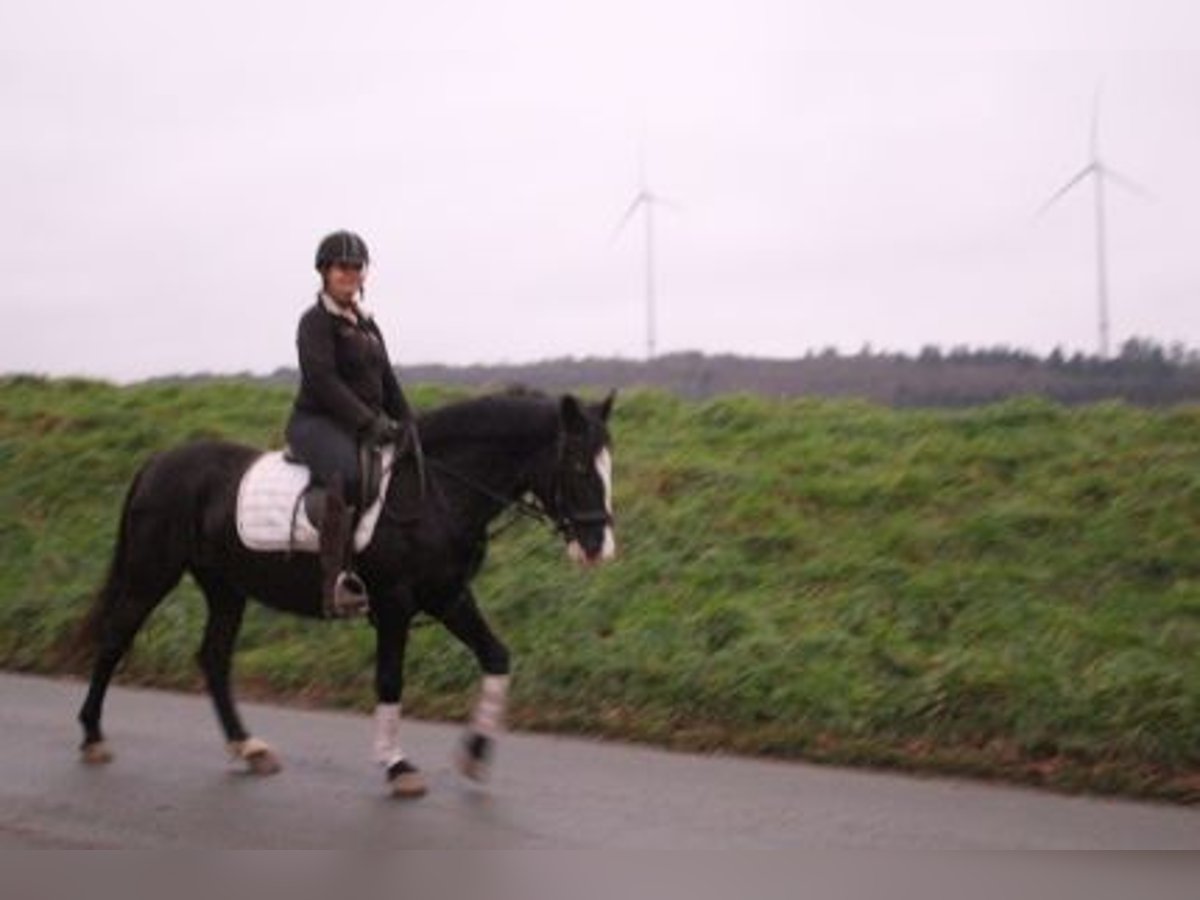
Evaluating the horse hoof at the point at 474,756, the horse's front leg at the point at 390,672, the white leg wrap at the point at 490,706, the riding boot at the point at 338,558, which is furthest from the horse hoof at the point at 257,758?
the white leg wrap at the point at 490,706

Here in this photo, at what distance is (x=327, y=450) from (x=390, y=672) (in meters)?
1.30

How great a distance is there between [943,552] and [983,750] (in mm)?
3364

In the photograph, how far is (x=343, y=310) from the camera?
339 inches

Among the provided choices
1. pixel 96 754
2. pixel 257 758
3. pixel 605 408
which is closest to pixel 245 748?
pixel 257 758

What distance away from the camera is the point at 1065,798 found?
26.9ft

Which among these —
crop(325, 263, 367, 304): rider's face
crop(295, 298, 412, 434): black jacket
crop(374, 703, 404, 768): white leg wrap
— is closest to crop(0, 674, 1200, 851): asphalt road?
crop(374, 703, 404, 768): white leg wrap

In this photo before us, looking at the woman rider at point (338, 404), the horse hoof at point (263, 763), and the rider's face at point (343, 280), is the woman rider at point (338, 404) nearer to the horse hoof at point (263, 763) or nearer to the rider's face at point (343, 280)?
the rider's face at point (343, 280)

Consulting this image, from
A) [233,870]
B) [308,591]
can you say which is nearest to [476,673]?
[308,591]

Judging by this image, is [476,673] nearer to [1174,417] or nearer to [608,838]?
[608,838]

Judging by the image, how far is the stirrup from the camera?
834 cm

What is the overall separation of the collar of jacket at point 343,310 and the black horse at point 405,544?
2.31 ft

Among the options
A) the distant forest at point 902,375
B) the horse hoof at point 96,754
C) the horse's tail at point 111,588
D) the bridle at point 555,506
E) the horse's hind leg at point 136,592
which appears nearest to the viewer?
the bridle at point 555,506

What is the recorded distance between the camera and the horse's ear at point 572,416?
832cm

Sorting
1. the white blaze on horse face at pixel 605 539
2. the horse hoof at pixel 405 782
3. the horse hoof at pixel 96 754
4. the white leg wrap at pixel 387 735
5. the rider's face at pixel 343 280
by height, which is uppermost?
the rider's face at pixel 343 280
